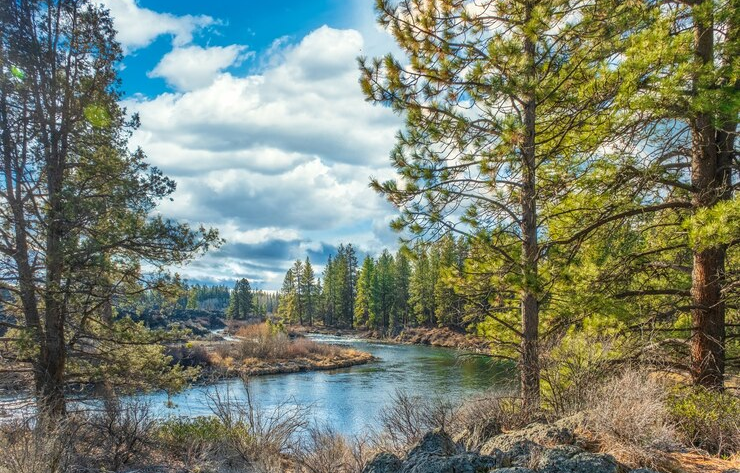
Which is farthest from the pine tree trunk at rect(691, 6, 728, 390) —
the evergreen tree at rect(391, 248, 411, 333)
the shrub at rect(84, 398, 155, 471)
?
the evergreen tree at rect(391, 248, 411, 333)

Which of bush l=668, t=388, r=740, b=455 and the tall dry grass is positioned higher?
bush l=668, t=388, r=740, b=455

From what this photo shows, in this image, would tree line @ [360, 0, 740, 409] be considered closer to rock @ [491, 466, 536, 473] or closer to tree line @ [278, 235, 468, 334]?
rock @ [491, 466, 536, 473]

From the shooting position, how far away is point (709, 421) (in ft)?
16.8

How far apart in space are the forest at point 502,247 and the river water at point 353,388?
6.96 m

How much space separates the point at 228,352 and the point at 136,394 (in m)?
24.3

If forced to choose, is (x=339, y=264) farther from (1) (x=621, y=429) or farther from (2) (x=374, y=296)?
(1) (x=621, y=429)

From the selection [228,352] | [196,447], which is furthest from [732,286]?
[228,352]

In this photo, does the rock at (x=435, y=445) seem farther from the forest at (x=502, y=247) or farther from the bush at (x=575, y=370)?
the bush at (x=575, y=370)

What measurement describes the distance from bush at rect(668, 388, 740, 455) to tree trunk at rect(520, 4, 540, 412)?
162 cm

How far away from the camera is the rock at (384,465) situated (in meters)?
4.27

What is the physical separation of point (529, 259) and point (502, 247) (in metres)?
0.85

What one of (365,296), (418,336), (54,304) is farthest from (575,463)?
(365,296)

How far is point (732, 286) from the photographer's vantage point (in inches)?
225

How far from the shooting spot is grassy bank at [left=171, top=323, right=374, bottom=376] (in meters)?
28.6
